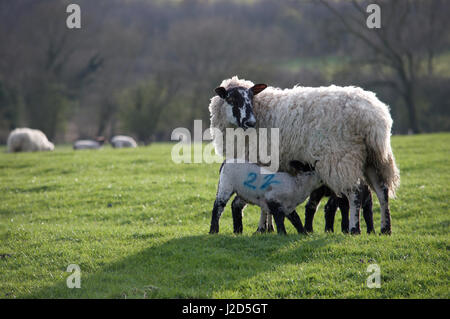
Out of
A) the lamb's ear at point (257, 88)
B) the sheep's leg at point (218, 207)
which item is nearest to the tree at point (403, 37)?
the lamb's ear at point (257, 88)

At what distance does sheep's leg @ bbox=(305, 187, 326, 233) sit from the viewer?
850cm

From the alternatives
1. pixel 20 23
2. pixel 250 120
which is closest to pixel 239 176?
pixel 250 120

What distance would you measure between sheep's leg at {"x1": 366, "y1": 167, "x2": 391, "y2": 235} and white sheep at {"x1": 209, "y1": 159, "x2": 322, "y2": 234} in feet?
3.72

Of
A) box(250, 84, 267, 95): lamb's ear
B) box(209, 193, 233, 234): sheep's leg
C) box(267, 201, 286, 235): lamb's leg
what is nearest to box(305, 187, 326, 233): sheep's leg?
box(267, 201, 286, 235): lamb's leg

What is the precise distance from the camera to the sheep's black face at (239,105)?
8.67 metres

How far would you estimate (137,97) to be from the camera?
44.8 metres

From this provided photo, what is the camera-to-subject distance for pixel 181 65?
53.7 meters

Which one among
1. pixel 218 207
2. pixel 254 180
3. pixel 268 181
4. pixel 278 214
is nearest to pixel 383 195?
pixel 278 214

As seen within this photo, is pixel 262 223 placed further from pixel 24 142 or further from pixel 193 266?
pixel 24 142

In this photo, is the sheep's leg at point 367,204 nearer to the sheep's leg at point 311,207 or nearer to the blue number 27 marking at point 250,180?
the sheep's leg at point 311,207

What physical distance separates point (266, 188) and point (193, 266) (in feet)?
6.42
